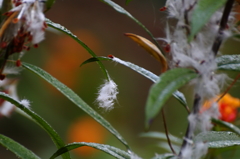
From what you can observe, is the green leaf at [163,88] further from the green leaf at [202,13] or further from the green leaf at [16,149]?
the green leaf at [16,149]

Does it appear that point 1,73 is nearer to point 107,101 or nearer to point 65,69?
point 107,101

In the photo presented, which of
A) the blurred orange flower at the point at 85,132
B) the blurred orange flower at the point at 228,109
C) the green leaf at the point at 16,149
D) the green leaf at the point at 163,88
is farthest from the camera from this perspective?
the blurred orange flower at the point at 85,132

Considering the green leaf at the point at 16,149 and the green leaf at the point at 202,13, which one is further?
the green leaf at the point at 16,149

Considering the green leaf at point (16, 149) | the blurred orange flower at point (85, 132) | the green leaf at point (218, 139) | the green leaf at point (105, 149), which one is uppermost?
the blurred orange flower at point (85, 132)

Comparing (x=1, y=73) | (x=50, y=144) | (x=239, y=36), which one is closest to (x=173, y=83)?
(x=239, y=36)

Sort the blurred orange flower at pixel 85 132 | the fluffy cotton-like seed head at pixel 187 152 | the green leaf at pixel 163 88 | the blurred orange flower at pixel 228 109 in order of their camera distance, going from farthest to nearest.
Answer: the blurred orange flower at pixel 85 132
the blurred orange flower at pixel 228 109
the fluffy cotton-like seed head at pixel 187 152
the green leaf at pixel 163 88

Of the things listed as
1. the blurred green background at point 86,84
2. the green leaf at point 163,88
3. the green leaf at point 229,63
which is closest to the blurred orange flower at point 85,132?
the blurred green background at point 86,84

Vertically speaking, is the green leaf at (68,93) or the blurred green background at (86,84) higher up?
the blurred green background at (86,84)
